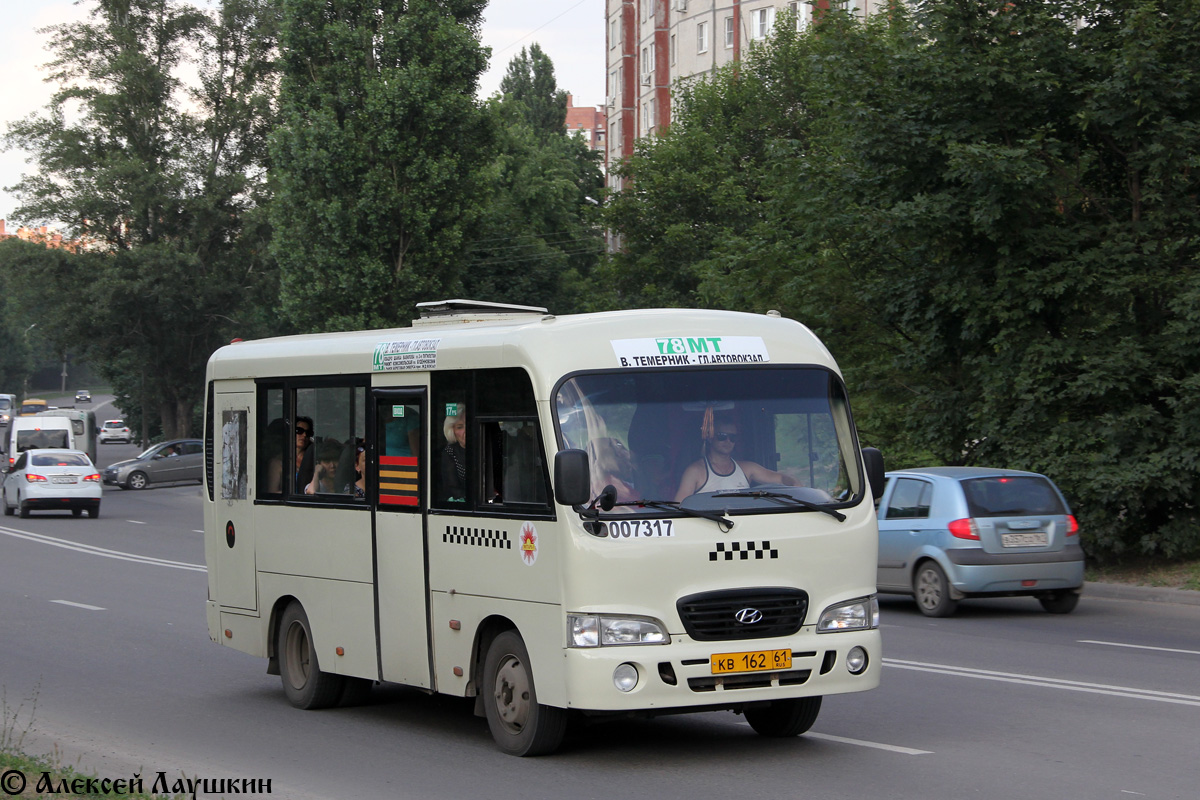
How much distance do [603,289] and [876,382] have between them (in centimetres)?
3758

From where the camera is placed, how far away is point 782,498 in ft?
26.9

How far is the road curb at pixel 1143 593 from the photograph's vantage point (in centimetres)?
1800

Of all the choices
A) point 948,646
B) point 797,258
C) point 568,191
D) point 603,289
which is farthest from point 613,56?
point 948,646

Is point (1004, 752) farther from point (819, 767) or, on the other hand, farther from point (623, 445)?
point (623, 445)

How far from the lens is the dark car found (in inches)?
2115

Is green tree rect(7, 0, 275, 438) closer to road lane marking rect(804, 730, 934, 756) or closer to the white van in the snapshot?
the white van

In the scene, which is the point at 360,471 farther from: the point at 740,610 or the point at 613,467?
the point at 740,610

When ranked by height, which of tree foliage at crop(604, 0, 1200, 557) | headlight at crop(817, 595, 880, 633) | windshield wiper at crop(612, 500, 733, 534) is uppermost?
tree foliage at crop(604, 0, 1200, 557)

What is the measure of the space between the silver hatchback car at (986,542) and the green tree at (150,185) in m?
45.1

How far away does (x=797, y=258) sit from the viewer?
28578 mm

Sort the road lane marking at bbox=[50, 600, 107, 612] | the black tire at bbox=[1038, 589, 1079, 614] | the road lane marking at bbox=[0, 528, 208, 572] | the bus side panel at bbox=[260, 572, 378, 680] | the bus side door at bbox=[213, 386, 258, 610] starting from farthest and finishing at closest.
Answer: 1. the road lane marking at bbox=[0, 528, 208, 572]
2. the road lane marking at bbox=[50, 600, 107, 612]
3. the black tire at bbox=[1038, 589, 1079, 614]
4. the bus side door at bbox=[213, 386, 258, 610]
5. the bus side panel at bbox=[260, 572, 378, 680]

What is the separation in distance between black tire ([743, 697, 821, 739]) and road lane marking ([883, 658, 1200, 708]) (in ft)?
9.45

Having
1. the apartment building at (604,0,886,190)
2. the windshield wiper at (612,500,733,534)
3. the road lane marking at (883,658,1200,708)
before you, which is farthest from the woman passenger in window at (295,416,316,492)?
the apartment building at (604,0,886,190)

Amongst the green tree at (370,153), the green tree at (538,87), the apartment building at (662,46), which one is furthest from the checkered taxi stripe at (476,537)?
the green tree at (538,87)
